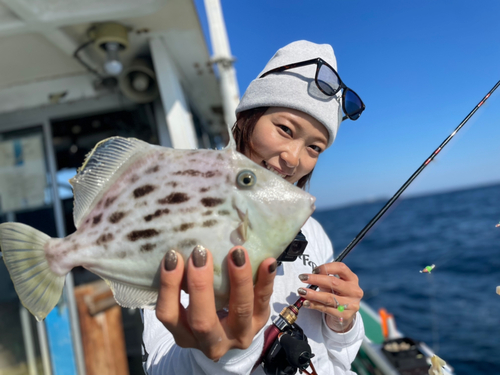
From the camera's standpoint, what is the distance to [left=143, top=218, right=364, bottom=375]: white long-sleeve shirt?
4.07ft

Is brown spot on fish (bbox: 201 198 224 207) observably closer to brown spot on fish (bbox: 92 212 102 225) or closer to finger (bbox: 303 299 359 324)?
brown spot on fish (bbox: 92 212 102 225)

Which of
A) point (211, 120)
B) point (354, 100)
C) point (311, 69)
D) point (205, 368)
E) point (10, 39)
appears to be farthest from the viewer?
point (211, 120)

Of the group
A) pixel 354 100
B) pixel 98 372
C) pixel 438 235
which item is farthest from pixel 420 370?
pixel 438 235

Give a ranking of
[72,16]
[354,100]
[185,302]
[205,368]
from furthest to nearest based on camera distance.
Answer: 1. [72,16]
2. [354,100]
3. [185,302]
4. [205,368]

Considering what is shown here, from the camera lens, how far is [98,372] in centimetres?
446

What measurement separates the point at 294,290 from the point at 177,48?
2.99 metres

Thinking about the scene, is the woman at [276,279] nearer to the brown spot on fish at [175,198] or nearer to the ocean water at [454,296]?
the brown spot on fish at [175,198]

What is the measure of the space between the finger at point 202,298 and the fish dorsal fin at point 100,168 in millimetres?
457

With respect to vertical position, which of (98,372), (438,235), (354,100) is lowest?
(438,235)

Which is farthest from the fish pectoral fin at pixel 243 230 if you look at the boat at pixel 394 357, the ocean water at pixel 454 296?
the boat at pixel 394 357

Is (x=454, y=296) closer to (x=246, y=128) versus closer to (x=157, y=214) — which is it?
(x=246, y=128)

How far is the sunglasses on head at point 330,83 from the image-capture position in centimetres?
184

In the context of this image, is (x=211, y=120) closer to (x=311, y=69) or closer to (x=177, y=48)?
(x=177, y=48)

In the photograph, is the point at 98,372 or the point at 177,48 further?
the point at 98,372
